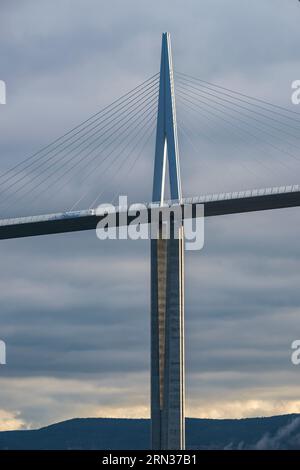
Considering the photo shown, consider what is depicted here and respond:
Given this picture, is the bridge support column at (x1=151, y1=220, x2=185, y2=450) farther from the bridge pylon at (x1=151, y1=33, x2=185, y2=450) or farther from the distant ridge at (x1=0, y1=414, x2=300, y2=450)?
the distant ridge at (x1=0, y1=414, x2=300, y2=450)

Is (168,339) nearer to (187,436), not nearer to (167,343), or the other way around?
(167,343)

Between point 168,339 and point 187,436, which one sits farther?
point 187,436

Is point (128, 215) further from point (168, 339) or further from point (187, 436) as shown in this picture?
point (187, 436)

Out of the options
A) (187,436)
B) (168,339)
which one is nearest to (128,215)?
(168,339)

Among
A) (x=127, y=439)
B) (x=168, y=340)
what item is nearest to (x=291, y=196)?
(x=168, y=340)

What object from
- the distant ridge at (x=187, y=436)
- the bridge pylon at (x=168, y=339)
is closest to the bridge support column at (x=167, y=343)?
the bridge pylon at (x=168, y=339)

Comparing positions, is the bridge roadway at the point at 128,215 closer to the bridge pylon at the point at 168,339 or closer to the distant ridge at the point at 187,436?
the bridge pylon at the point at 168,339

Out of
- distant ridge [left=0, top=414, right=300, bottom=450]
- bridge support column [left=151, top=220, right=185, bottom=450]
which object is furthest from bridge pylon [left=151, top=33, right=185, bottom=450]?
distant ridge [left=0, top=414, right=300, bottom=450]

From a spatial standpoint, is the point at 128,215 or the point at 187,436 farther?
the point at 187,436
